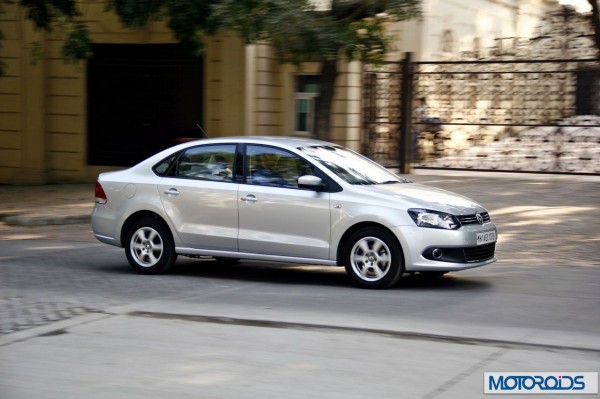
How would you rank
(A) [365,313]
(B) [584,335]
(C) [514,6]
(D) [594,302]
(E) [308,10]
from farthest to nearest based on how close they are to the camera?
1. (C) [514,6]
2. (E) [308,10]
3. (D) [594,302]
4. (A) [365,313]
5. (B) [584,335]

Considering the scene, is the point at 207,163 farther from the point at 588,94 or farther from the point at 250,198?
the point at 588,94

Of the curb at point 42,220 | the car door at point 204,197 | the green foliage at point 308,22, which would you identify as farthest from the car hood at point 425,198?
the curb at point 42,220

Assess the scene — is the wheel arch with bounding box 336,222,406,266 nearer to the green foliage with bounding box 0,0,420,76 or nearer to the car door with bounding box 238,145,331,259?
the car door with bounding box 238,145,331,259

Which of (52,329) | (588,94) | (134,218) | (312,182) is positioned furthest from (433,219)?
(588,94)

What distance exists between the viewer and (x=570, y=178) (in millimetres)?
19766

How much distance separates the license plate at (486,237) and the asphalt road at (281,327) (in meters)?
0.49

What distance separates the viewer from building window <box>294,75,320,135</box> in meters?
22.6

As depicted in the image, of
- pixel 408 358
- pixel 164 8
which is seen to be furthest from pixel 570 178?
pixel 408 358

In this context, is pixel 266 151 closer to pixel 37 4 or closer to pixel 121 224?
pixel 121 224

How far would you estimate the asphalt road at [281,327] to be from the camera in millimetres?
6422

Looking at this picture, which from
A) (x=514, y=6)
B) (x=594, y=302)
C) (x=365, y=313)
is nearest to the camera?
(x=365, y=313)

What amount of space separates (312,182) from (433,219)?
130cm

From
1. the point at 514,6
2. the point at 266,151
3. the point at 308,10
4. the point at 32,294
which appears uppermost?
the point at 514,6

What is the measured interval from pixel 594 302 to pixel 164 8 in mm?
12028
